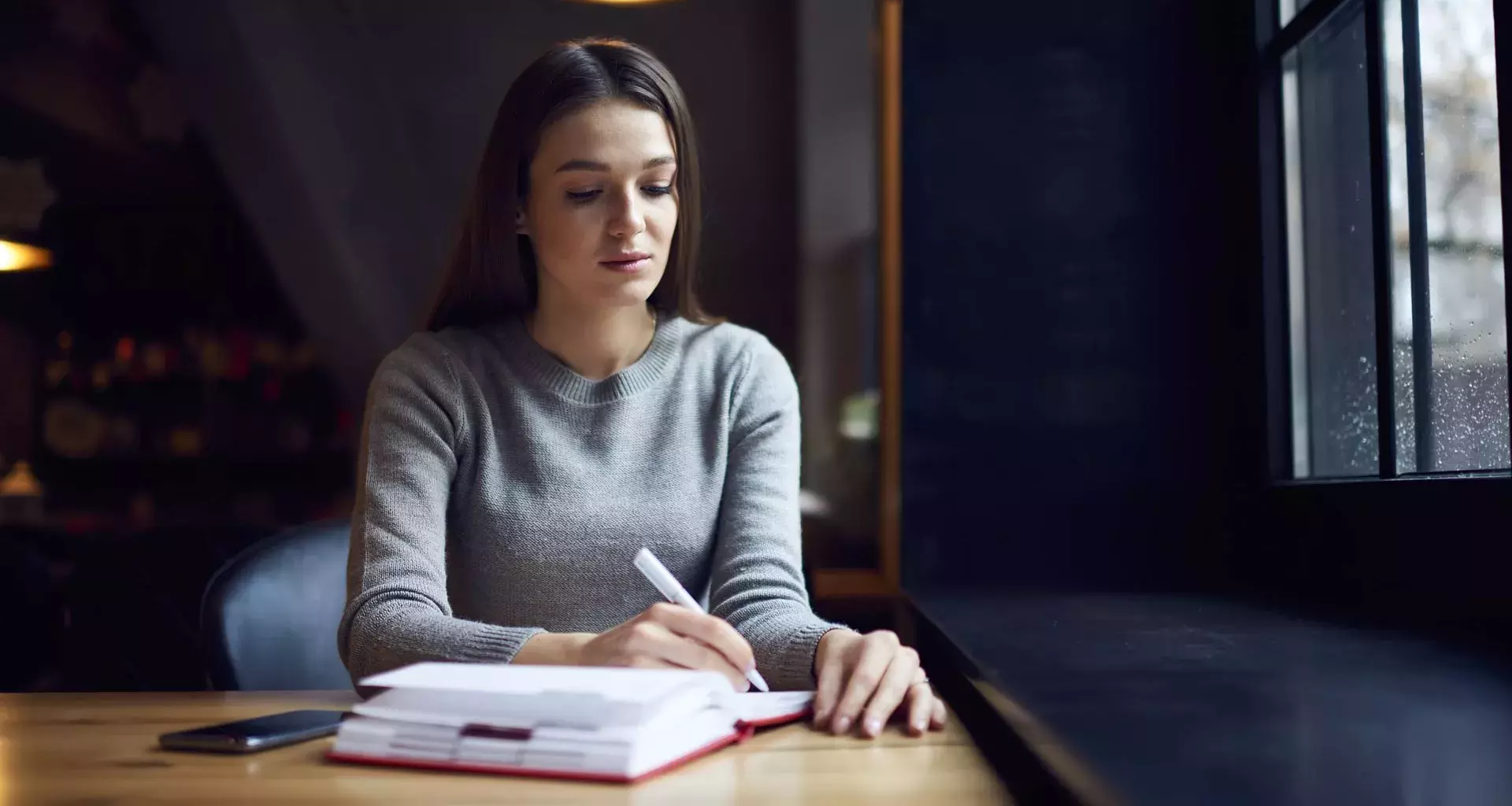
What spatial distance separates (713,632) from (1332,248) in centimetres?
142

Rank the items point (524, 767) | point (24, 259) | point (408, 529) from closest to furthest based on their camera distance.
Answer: point (524, 767) → point (408, 529) → point (24, 259)

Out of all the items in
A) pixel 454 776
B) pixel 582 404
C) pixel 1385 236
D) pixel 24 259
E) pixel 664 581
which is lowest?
pixel 454 776

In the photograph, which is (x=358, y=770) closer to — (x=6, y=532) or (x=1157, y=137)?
(x=1157, y=137)

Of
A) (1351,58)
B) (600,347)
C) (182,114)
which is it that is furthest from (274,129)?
(1351,58)

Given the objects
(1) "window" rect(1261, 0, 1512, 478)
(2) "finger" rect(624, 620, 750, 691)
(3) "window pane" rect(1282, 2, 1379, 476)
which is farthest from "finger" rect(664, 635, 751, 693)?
(3) "window pane" rect(1282, 2, 1379, 476)

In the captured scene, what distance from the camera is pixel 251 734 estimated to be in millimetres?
848

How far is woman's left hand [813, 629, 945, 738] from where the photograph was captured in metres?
0.90

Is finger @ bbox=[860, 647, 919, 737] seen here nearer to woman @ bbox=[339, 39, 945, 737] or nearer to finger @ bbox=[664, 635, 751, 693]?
finger @ bbox=[664, 635, 751, 693]

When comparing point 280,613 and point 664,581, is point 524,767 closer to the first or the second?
point 664,581

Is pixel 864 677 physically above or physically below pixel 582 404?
below

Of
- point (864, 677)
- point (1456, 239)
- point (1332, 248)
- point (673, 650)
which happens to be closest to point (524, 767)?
point (673, 650)

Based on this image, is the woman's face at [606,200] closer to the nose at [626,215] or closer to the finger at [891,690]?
the nose at [626,215]

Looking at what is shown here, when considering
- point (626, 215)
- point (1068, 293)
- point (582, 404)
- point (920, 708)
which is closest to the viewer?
point (920, 708)

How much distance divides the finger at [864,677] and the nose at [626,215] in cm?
59
